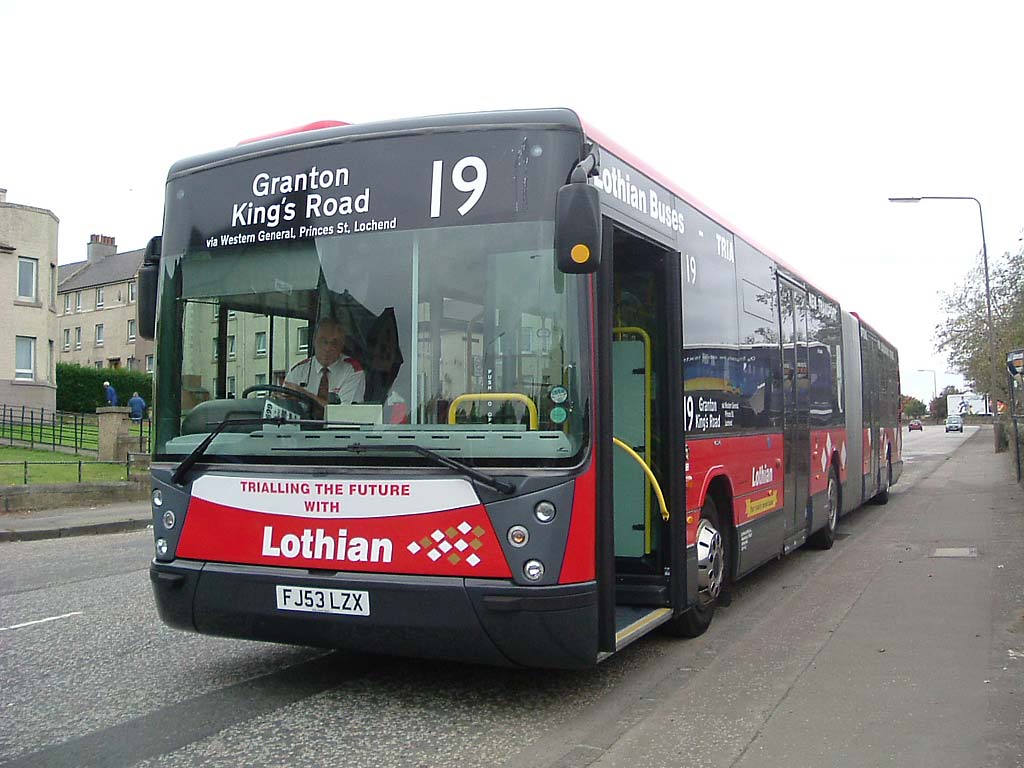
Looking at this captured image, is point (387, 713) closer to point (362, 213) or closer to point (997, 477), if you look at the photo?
point (362, 213)

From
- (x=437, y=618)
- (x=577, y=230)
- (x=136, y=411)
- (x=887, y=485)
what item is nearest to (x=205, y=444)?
(x=437, y=618)

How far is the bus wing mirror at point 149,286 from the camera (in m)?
6.21

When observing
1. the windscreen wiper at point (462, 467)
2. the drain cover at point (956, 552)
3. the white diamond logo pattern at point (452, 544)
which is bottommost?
the drain cover at point (956, 552)

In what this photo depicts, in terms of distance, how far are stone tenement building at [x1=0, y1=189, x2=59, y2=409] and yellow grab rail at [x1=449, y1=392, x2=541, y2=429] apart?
37.3m

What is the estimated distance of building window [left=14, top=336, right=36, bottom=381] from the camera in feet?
128

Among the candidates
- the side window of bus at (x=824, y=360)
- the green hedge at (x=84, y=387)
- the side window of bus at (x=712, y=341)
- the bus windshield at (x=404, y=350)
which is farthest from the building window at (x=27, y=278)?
the bus windshield at (x=404, y=350)

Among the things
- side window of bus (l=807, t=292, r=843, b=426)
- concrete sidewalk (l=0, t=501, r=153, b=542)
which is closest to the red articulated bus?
side window of bus (l=807, t=292, r=843, b=426)

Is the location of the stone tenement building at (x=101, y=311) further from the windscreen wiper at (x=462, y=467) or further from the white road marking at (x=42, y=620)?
the windscreen wiper at (x=462, y=467)

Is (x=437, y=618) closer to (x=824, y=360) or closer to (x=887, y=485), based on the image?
(x=824, y=360)

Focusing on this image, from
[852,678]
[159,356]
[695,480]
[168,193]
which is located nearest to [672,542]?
[695,480]

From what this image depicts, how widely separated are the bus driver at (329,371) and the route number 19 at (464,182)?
85 centimetres

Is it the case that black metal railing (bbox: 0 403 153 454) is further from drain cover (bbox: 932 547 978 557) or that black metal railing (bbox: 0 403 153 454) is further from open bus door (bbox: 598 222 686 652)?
open bus door (bbox: 598 222 686 652)

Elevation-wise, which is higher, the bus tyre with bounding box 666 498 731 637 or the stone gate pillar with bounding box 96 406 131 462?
the stone gate pillar with bounding box 96 406 131 462

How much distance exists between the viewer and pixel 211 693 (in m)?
5.77
